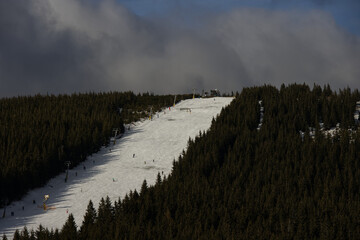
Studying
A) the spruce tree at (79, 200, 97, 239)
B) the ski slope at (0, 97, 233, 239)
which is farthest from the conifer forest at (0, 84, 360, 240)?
the ski slope at (0, 97, 233, 239)

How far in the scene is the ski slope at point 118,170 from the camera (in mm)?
40000

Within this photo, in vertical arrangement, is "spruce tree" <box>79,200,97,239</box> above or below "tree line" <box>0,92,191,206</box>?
below

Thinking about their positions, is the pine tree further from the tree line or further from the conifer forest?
the tree line

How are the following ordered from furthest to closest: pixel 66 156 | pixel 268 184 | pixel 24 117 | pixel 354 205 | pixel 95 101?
pixel 95 101, pixel 24 117, pixel 66 156, pixel 268 184, pixel 354 205

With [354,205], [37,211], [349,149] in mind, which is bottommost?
[37,211]

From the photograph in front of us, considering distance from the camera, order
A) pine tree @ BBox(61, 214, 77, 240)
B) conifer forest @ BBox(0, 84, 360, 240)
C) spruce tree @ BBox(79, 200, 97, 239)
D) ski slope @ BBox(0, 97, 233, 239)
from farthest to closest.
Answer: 1. ski slope @ BBox(0, 97, 233, 239)
2. conifer forest @ BBox(0, 84, 360, 240)
3. spruce tree @ BBox(79, 200, 97, 239)
4. pine tree @ BBox(61, 214, 77, 240)

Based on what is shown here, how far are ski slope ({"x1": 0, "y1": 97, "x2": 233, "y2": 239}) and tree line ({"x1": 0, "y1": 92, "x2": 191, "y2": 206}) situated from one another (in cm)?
145

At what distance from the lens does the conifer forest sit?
35.2m

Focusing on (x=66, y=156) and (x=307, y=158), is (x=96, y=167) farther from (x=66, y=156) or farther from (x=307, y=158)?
(x=307, y=158)

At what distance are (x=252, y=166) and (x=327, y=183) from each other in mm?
8375

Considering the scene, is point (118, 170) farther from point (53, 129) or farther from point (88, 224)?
point (88, 224)

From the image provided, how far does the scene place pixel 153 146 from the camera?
5872 cm

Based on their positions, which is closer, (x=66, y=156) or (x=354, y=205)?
(x=354, y=205)

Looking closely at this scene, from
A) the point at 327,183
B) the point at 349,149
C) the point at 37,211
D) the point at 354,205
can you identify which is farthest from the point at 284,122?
the point at 37,211
